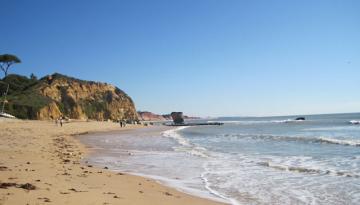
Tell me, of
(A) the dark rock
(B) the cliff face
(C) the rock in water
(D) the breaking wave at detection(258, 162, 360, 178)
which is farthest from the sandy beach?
(C) the rock in water

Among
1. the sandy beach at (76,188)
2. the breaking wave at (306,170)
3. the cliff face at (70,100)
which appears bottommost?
the breaking wave at (306,170)

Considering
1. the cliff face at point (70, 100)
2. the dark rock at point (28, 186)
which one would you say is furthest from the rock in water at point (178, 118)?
the dark rock at point (28, 186)

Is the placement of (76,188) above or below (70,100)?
below

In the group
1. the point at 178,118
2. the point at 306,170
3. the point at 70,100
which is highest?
the point at 70,100

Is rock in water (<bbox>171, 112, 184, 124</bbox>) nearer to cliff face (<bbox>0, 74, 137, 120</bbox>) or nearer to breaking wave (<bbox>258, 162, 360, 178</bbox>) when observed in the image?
cliff face (<bbox>0, 74, 137, 120</bbox>)

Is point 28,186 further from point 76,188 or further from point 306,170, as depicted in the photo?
point 306,170

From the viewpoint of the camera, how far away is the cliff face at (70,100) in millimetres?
59281

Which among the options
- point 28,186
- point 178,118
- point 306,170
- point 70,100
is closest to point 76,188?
point 28,186

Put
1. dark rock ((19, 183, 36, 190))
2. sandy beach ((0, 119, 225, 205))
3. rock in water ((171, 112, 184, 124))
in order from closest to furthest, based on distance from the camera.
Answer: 1. sandy beach ((0, 119, 225, 205))
2. dark rock ((19, 183, 36, 190))
3. rock in water ((171, 112, 184, 124))

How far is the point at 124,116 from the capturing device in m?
104

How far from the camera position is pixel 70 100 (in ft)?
247

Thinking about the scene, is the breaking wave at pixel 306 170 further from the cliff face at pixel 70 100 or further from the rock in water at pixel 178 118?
the rock in water at pixel 178 118

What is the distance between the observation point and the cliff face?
194 feet

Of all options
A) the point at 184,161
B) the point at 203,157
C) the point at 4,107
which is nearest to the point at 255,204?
the point at 184,161
